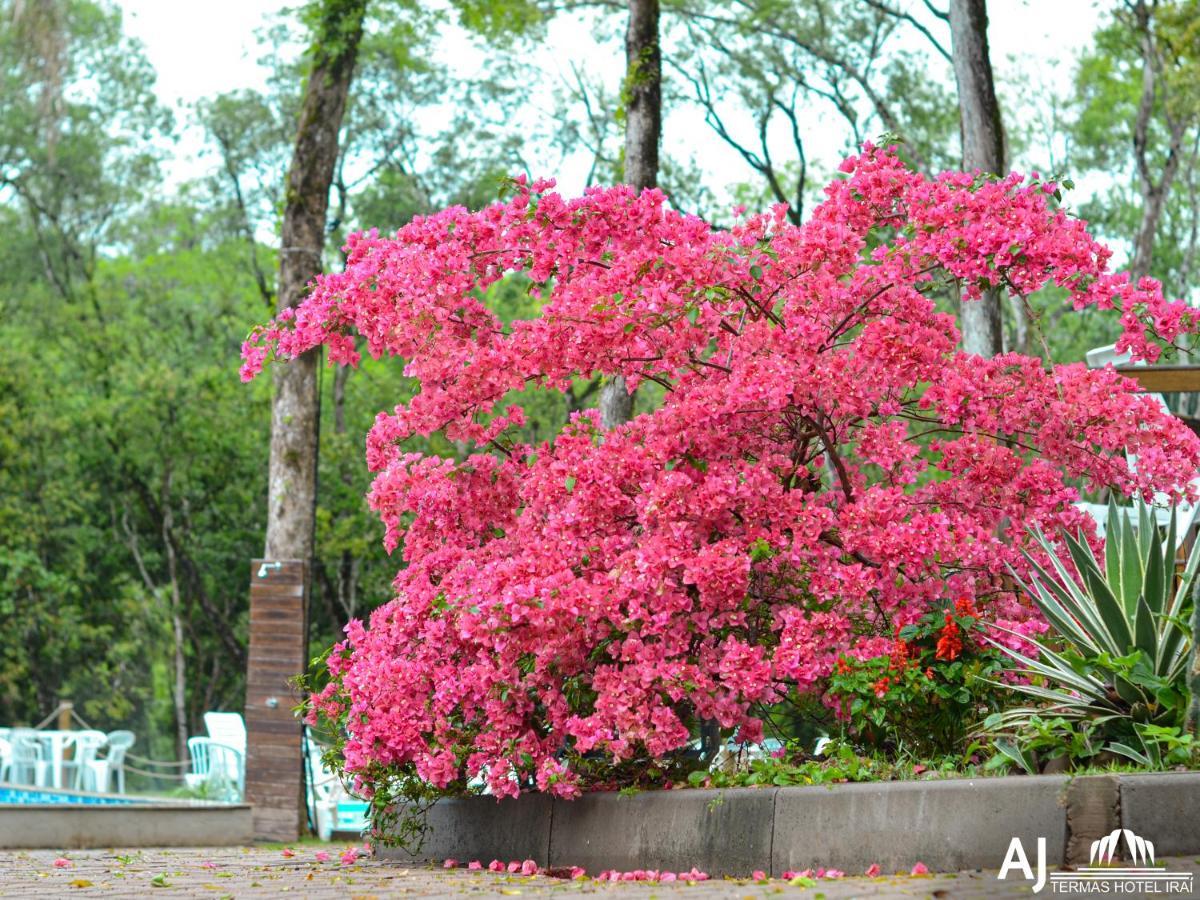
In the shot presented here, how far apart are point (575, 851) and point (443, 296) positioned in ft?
9.33

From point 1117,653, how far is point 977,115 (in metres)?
9.50

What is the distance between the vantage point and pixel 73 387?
28.0 m

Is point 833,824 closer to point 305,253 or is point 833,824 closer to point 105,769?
point 305,253

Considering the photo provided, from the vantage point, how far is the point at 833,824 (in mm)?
5988

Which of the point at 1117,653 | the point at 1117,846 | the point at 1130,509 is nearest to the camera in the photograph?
the point at 1117,846

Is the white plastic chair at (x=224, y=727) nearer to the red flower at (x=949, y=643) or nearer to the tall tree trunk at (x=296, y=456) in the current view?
the tall tree trunk at (x=296, y=456)

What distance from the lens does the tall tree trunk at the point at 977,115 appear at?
580 inches

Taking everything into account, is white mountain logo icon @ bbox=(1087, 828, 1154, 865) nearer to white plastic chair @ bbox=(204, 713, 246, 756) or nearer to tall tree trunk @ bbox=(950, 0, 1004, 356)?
tall tree trunk @ bbox=(950, 0, 1004, 356)

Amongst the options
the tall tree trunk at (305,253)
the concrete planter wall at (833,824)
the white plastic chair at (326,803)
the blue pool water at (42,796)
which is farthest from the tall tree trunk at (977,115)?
the blue pool water at (42,796)

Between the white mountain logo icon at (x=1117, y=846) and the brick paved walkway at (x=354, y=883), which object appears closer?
the white mountain logo icon at (x=1117, y=846)

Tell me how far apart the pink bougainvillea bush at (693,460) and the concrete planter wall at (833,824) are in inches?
10.7

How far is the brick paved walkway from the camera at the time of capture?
16.7ft

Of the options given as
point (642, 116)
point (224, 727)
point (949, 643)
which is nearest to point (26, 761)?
point (224, 727)

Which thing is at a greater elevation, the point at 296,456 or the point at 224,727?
the point at 296,456
